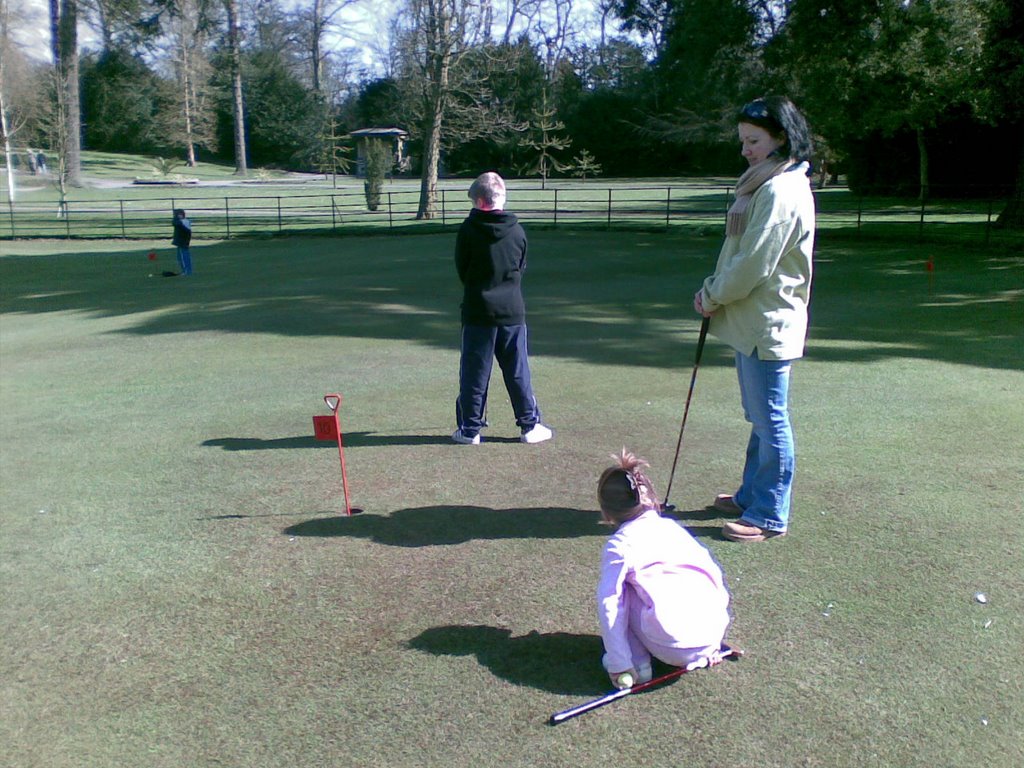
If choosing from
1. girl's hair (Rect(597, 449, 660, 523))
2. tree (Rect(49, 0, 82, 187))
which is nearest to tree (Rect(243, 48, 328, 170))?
tree (Rect(49, 0, 82, 187))

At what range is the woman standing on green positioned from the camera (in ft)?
14.6

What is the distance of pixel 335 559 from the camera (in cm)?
489

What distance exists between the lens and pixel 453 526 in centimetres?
531

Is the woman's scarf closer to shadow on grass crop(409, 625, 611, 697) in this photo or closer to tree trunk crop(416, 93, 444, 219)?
shadow on grass crop(409, 625, 611, 697)

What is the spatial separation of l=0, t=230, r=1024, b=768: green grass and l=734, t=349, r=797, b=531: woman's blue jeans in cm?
18

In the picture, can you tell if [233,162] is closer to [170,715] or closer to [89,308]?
[89,308]

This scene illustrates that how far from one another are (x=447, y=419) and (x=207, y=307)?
9.31 m

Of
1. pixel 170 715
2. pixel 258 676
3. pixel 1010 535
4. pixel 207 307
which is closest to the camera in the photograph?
pixel 170 715

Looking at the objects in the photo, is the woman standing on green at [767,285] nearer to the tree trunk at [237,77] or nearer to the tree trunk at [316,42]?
the tree trunk at [237,77]

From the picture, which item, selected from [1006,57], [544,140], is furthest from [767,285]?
[544,140]

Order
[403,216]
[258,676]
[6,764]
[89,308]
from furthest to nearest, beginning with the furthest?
1. [403,216]
2. [89,308]
3. [258,676]
4. [6,764]

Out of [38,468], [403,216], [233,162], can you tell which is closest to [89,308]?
[38,468]

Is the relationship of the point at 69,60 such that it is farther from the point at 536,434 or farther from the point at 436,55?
the point at 536,434

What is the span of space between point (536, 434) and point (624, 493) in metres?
3.35
